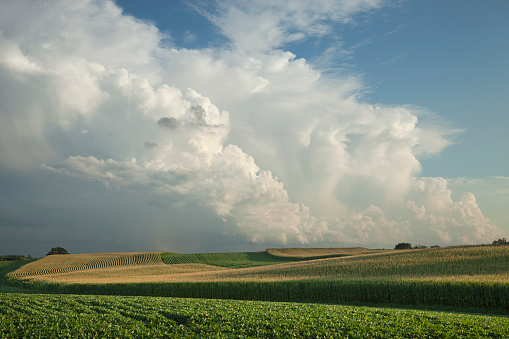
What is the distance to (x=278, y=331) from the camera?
568 inches

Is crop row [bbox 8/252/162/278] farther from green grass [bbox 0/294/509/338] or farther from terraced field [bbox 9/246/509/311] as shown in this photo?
green grass [bbox 0/294/509/338]

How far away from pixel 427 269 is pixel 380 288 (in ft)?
42.8

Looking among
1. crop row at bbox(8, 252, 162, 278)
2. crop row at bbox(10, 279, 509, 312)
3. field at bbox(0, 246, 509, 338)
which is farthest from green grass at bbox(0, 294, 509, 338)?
crop row at bbox(8, 252, 162, 278)

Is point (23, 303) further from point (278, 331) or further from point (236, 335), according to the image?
point (278, 331)

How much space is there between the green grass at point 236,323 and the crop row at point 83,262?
66.0 metres

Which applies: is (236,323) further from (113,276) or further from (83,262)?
(83,262)

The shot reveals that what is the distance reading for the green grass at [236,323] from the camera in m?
14.0

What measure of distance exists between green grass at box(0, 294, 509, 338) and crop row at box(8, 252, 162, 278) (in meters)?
66.0

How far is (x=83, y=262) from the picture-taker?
3760 inches

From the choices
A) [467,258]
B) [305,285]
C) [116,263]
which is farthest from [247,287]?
[116,263]

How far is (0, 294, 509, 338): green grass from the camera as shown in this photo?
14039 millimetres

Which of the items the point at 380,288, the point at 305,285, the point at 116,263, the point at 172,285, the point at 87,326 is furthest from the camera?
the point at 116,263

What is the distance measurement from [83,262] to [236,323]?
94.3 m

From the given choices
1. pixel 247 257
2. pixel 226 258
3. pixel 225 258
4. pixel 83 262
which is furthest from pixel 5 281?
pixel 247 257
